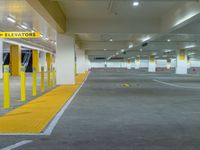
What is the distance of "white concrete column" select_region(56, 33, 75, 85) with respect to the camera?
77.8ft

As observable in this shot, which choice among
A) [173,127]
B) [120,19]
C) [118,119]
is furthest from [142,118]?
[120,19]

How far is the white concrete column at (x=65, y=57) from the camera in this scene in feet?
77.8

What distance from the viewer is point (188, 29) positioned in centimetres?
2481

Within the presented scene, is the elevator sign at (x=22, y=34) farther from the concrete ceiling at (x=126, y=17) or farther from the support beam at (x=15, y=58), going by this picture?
the support beam at (x=15, y=58)

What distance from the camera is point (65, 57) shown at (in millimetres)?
23797

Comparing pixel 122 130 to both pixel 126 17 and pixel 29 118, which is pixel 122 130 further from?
pixel 126 17

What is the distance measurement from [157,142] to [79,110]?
188 inches


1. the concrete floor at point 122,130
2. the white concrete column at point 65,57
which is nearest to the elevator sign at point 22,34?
the white concrete column at point 65,57

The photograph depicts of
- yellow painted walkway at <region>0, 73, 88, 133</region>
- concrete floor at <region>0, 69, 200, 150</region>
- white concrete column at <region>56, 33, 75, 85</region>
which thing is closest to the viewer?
concrete floor at <region>0, 69, 200, 150</region>

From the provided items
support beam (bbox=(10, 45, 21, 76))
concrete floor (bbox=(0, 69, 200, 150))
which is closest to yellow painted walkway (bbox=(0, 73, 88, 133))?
concrete floor (bbox=(0, 69, 200, 150))

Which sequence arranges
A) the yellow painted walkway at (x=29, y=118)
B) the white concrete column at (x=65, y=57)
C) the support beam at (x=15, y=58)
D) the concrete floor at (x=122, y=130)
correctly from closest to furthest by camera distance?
the concrete floor at (x=122, y=130), the yellow painted walkway at (x=29, y=118), the white concrete column at (x=65, y=57), the support beam at (x=15, y=58)

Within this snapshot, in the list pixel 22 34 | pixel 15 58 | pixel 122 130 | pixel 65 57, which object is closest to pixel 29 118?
pixel 122 130

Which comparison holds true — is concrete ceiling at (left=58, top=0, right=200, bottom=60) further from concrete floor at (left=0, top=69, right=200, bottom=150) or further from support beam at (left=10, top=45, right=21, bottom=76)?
support beam at (left=10, top=45, right=21, bottom=76)

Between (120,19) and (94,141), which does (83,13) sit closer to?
(120,19)
